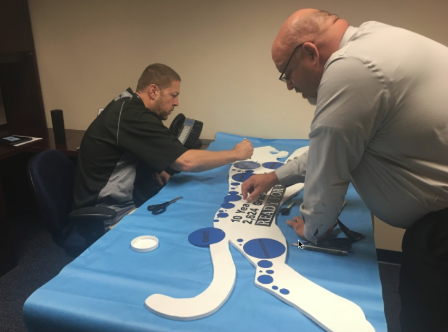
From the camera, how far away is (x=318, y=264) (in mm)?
1005

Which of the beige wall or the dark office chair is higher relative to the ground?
the beige wall

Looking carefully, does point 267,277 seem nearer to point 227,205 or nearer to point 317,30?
point 227,205

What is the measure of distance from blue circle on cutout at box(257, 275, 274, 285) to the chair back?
3.47 feet

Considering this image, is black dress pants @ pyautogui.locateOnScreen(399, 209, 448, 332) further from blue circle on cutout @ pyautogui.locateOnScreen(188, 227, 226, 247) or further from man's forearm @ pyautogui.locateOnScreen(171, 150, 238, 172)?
man's forearm @ pyautogui.locateOnScreen(171, 150, 238, 172)

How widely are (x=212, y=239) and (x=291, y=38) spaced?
662mm

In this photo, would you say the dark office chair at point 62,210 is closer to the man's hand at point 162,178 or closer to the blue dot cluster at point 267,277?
the man's hand at point 162,178

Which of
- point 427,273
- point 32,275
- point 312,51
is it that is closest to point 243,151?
point 312,51

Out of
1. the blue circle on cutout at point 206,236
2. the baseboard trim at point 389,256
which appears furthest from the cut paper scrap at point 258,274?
the baseboard trim at point 389,256

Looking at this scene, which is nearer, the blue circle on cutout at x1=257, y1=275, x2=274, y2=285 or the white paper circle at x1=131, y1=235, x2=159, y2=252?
the blue circle on cutout at x1=257, y1=275, x2=274, y2=285

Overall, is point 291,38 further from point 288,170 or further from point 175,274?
point 175,274

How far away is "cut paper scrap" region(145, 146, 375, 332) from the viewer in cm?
80

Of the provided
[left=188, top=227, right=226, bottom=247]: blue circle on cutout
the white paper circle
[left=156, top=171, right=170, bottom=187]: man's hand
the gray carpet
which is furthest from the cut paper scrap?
the gray carpet

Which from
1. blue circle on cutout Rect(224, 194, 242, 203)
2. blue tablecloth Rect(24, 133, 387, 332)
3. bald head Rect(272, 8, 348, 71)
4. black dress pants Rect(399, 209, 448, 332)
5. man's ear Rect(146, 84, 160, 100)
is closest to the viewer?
blue tablecloth Rect(24, 133, 387, 332)

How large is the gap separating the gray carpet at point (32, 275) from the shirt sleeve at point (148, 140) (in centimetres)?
109
